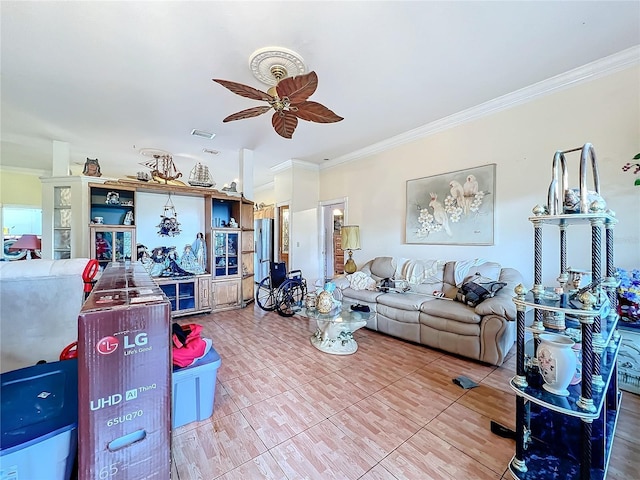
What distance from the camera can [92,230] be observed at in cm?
380

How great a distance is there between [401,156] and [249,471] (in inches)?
176

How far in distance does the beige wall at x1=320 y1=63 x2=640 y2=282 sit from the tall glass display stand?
1.55 m

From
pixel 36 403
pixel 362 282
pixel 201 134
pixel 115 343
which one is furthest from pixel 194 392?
pixel 201 134

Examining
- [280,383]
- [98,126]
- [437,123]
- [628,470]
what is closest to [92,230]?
[98,126]

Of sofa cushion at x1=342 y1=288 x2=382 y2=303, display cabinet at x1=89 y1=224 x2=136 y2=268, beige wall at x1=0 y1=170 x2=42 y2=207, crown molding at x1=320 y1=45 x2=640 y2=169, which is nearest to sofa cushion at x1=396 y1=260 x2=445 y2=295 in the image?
sofa cushion at x1=342 y1=288 x2=382 y2=303

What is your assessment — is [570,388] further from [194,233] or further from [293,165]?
[293,165]

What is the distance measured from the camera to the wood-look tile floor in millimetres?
1471

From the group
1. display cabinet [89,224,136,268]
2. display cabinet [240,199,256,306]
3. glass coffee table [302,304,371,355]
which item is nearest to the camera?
glass coffee table [302,304,371,355]

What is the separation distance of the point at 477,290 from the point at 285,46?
122 inches

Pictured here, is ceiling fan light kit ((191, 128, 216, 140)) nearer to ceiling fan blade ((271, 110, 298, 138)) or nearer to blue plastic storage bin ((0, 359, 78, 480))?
ceiling fan blade ((271, 110, 298, 138))

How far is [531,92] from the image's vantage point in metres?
3.02

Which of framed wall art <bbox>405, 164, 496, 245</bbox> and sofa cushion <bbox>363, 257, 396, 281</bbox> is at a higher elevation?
framed wall art <bbox>405, 164, 496, 245</bbox>

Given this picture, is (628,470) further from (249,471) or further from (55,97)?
(55,97)

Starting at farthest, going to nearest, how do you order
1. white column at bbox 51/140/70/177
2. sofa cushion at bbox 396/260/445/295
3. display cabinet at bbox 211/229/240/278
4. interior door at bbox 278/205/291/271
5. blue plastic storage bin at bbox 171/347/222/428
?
1. interior door at bbox 278/205/291/271
2. display cabinet at bbox 211/229/240/278
3. white column at bbox 51/140/70/177
4. sofa cushion at bbox 396/260/445/295
5. blue plastic storage bin at bbox 171/347/222/428
